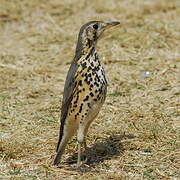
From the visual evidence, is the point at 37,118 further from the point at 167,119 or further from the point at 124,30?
the point at 124,30

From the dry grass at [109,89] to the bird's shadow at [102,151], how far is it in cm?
1

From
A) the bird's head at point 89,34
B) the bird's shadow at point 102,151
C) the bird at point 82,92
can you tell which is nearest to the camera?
the bird at point 82,92

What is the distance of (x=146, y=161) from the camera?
6.72 m

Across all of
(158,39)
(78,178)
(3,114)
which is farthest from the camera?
(158,39)

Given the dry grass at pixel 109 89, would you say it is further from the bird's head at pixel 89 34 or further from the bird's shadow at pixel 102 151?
the bird's head at pixel 89 34

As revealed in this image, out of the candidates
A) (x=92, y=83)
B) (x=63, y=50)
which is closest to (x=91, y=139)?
(x=92, y=83)

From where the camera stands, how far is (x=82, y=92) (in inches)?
256

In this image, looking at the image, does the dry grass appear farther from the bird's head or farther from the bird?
the bird's head

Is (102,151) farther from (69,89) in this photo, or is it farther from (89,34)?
(89,34)

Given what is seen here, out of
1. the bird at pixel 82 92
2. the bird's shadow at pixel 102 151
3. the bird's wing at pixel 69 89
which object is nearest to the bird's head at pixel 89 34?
the bird at pixel 82 92

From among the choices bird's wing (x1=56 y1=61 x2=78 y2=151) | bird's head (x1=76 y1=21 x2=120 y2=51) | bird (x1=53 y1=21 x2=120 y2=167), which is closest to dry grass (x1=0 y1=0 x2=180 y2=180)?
bird (x1=53 y1=21 x2=120 y2=167)

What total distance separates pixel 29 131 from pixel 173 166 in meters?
2.11

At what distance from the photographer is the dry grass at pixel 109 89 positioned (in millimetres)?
6785

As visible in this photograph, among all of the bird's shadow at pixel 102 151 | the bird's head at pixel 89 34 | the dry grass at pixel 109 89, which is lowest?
the bird's shadow at pixel 102 151
